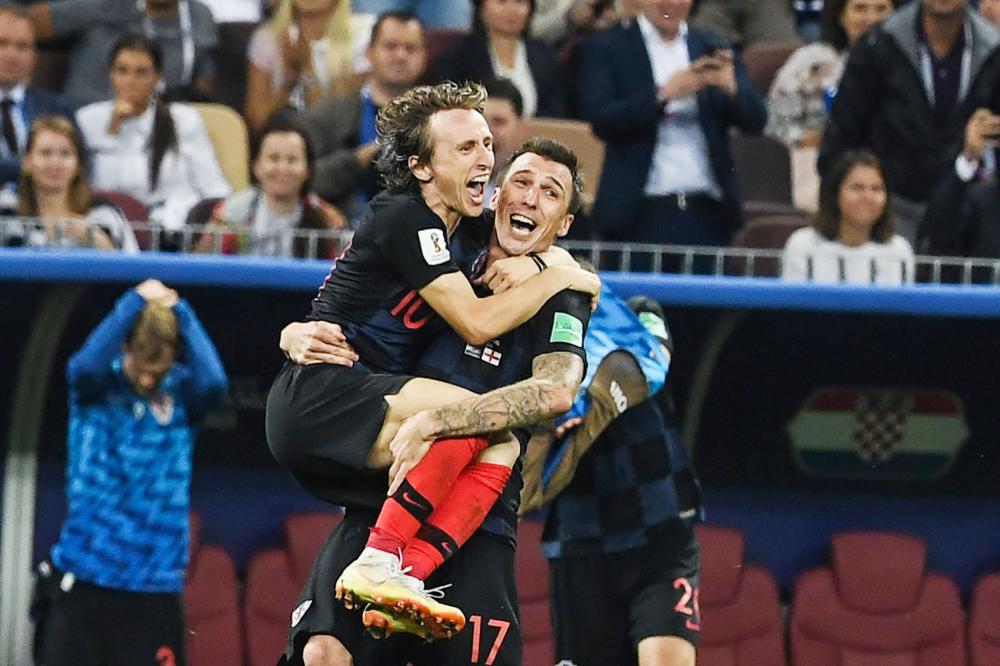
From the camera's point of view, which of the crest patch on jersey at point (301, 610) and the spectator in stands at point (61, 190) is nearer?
the crest patch on jersey at point (301, 610)

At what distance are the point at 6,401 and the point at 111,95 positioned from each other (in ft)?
5.94

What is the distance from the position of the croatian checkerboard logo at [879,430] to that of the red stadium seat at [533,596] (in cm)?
131

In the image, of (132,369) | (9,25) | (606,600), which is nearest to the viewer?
(606,600)

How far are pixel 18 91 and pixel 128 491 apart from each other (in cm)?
242

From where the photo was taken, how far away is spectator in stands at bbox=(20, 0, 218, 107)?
35.0 ft

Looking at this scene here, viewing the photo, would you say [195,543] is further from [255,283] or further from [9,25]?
[9,25]

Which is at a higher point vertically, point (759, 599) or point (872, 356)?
point (872, 356)

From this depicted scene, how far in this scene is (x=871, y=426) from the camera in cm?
978

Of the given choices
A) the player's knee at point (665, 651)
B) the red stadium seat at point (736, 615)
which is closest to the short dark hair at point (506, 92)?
the red stadium seat at point (736, 615)

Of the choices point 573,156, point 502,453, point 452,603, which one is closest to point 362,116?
point 573,156

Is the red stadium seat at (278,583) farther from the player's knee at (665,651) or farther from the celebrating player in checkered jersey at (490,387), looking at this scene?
the celebrating player in checkered jersey at (490,387)

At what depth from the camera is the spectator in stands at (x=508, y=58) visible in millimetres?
10125

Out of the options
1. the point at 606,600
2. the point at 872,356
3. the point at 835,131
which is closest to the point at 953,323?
the point at 872,356

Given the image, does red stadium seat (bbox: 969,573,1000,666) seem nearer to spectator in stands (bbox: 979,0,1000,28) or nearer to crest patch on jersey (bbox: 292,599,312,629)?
spectator in stands (bbox: 979,0,1000,28)
